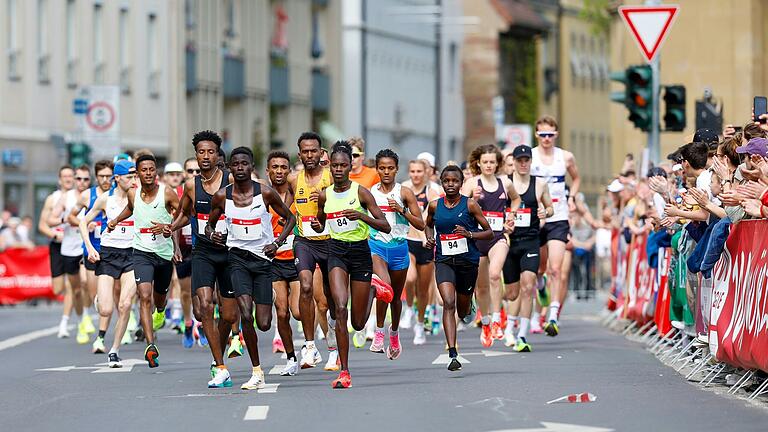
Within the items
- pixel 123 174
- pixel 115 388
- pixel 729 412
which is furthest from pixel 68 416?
pixel 123 174

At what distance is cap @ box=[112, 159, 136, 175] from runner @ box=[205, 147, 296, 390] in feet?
15.1

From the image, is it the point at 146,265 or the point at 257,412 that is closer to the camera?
the point at 257,412

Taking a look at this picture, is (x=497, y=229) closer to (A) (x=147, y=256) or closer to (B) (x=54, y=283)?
(A) (x=147, y=256)

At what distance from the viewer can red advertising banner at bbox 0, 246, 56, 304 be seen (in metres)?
39.3

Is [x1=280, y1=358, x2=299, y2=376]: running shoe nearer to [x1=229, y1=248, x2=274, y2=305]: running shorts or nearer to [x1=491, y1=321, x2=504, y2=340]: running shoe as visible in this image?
[x1=229, y1=248, x2=274, y2=305]: running shorts

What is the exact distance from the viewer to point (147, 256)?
20938 mm

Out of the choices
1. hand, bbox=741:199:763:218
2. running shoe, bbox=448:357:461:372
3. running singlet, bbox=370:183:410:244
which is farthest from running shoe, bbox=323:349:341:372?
hand, bbox=741:199:763:218

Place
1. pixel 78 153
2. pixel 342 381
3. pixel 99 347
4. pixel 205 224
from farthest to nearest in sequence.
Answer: pixel 78 153, pixel 99 347, pixel 205 224, pixel 342 381

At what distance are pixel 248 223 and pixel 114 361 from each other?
10.8ft

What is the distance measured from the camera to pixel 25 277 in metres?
39.5

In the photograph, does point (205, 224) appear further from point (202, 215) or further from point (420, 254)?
point (420, 254)

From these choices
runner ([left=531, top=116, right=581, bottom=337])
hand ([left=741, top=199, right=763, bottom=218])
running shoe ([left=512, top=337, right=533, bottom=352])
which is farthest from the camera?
runner ([left=531, top=116, right=581, bottom=337])

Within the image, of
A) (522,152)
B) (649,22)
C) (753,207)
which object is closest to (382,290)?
(522,152)

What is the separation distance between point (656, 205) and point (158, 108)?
3905cm
